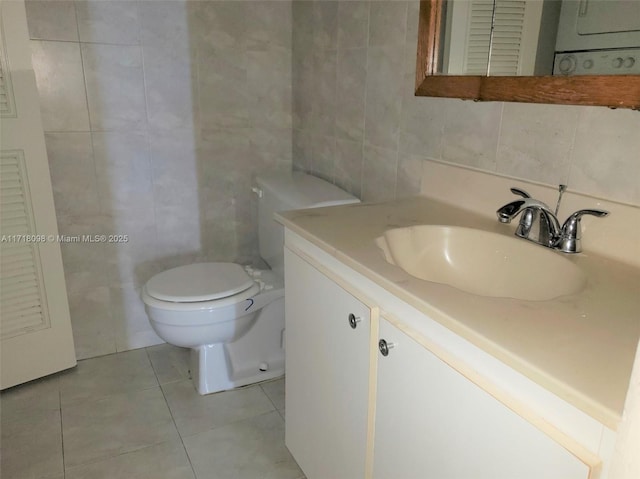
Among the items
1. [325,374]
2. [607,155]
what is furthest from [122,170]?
[607,155]

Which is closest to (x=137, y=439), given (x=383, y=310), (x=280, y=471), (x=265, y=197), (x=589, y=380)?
(x=280, y=471)

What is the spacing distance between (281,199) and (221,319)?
51cm

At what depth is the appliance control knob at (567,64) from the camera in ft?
3.55

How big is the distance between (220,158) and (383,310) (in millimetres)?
1509

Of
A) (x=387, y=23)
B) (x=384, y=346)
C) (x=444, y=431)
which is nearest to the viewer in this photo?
(x=444, y=431)

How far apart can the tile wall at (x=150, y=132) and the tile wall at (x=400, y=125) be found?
21 cm

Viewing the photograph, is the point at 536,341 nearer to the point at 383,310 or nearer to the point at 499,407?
the point at 499,407

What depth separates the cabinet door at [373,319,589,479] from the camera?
725 mm

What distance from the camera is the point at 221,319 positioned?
190 cm

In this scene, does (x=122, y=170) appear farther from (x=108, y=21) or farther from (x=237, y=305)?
(x=237, y=305)

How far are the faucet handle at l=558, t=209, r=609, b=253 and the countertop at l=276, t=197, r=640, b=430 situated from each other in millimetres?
23

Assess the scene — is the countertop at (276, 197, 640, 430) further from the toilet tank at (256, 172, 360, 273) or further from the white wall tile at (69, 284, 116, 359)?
the white wall tile at (69, 284, 116, 359)

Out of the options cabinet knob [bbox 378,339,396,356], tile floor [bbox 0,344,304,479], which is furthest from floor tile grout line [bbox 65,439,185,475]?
cabinet knob [bbox 378,339,396,356]

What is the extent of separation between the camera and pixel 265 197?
2.11 m
